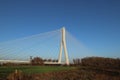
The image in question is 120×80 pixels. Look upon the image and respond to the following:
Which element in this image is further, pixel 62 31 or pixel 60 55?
pixel 62 31

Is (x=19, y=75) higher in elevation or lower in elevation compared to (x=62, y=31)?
lower

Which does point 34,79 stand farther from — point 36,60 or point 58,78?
point 36,60

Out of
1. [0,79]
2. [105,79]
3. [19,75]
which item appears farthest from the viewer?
[105,79]

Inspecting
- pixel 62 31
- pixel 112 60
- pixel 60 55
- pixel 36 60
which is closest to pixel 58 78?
pixel 60 55

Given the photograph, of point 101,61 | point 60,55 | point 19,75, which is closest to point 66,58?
point 60,55

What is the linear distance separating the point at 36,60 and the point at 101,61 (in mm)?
16363

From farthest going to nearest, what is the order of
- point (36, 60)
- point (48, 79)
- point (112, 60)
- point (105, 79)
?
point (36, 60), point (112, 60), point (105, 79), point (48, 79)

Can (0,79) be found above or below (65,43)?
below

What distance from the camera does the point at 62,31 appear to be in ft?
136

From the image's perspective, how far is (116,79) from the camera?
22688mm

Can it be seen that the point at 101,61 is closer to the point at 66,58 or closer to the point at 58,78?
the point at 66,58

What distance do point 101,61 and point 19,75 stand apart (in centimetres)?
3202

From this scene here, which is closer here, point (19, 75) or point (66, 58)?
point (19, 75)

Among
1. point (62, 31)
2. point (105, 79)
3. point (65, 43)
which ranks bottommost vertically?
point (105, 79)
